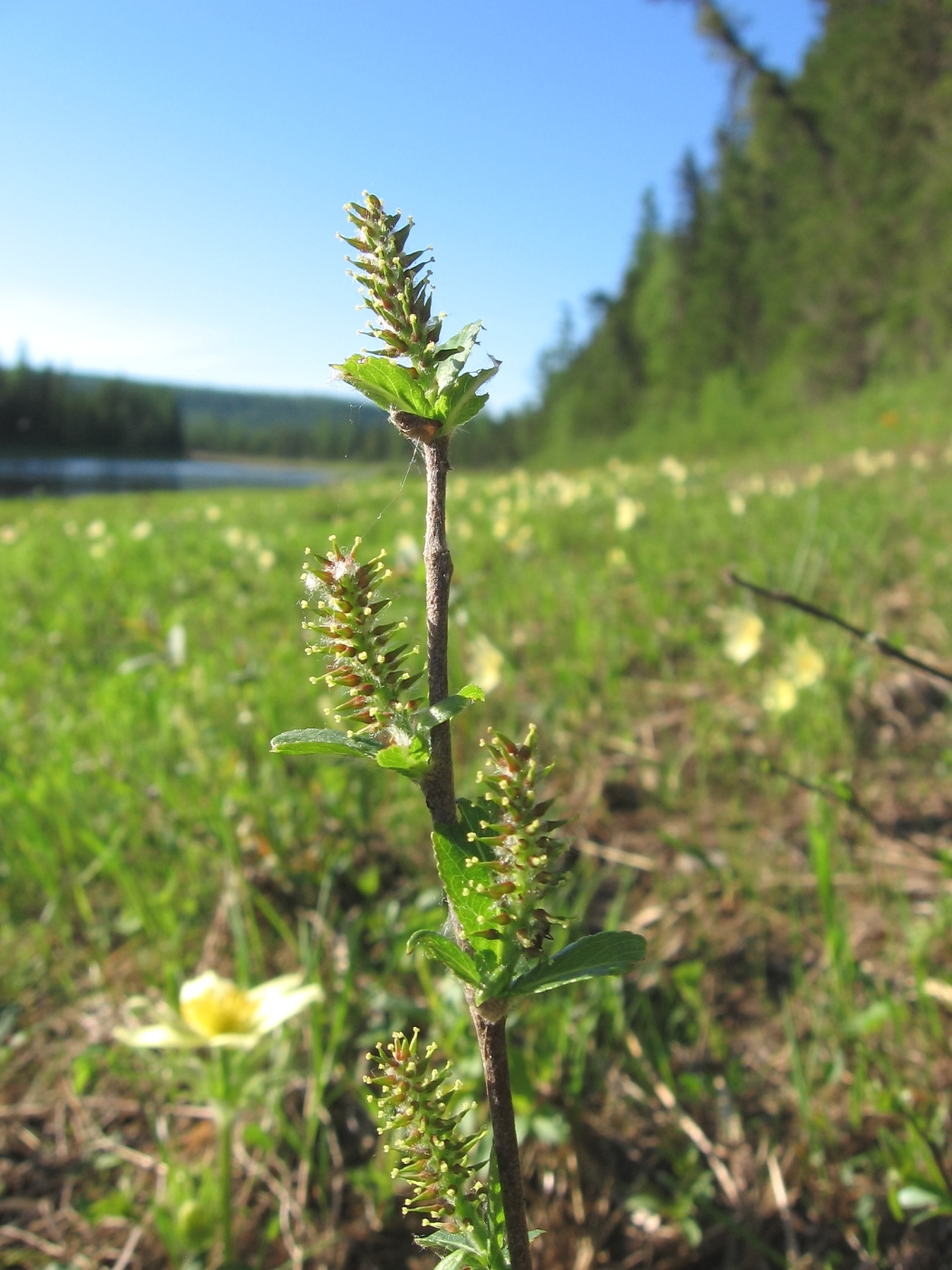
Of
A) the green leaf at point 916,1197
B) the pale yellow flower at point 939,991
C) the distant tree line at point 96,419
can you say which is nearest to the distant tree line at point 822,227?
the pale yellow flower at point 939,991

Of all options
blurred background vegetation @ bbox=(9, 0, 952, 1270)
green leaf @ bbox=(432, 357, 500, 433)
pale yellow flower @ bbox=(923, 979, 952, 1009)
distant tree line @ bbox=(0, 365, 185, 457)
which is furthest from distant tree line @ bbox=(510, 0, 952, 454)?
distant tree line @ bbox=(0, 365, 185, 457)

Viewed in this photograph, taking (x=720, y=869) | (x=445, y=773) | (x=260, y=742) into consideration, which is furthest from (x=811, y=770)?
(x=445, y=773)

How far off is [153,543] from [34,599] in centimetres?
208

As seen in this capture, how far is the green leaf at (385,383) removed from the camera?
0.44 metres

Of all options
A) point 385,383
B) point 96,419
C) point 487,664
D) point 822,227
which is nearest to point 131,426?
point 96,419

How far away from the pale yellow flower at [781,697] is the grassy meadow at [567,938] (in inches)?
0.8

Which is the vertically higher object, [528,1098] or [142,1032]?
[142,1032]

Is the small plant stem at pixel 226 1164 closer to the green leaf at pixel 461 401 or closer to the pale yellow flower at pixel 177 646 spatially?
the pale yellow flower at pixel 177 646

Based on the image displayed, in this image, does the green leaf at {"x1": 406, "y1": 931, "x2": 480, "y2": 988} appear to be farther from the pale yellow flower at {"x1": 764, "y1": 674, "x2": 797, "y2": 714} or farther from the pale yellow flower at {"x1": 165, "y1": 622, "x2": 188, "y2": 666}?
the pale yellow flower at {"x1": 764, "y1": 674, "x2": 797, "y2": 714}

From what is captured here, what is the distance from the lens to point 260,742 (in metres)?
2.42

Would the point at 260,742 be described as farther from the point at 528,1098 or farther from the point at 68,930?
the point at 528,1098

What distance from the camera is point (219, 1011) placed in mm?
1227

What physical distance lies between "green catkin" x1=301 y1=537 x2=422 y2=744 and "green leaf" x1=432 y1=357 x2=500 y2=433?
0.27 feet


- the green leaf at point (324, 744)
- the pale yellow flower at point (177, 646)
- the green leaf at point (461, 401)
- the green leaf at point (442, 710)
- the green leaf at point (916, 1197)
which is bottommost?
the green leaf at point (916, 1197)
